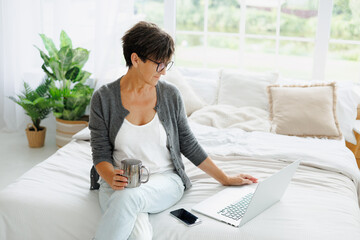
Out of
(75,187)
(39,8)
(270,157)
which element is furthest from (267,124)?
(39,8)

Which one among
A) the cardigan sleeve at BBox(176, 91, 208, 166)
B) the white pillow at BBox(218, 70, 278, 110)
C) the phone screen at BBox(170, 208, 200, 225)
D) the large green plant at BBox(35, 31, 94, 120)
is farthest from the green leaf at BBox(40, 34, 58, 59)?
the phone screen at BBox(170, 208, 200, 225)

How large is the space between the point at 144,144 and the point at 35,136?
2.26 meters

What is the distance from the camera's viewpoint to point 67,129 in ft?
12.6

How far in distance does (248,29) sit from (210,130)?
1.46 meters

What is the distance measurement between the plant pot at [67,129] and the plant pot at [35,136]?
22 centimetres

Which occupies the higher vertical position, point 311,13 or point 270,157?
point 311,13

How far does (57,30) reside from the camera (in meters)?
4.16

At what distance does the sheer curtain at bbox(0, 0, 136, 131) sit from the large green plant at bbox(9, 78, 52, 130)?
322mm

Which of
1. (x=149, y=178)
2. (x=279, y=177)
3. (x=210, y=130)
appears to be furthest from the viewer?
(x=210, y=130)

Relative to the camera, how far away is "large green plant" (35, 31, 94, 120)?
12.2ft

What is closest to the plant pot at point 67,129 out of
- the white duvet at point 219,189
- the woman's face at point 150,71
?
the white duvet at point 219,189

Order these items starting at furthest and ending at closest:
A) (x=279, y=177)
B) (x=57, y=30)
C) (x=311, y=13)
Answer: (x=57, y=30), (x=311, y=13), (x=279, y=177)

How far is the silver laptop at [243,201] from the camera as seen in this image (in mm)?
1817

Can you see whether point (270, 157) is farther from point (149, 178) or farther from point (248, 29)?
point (248, 29)
